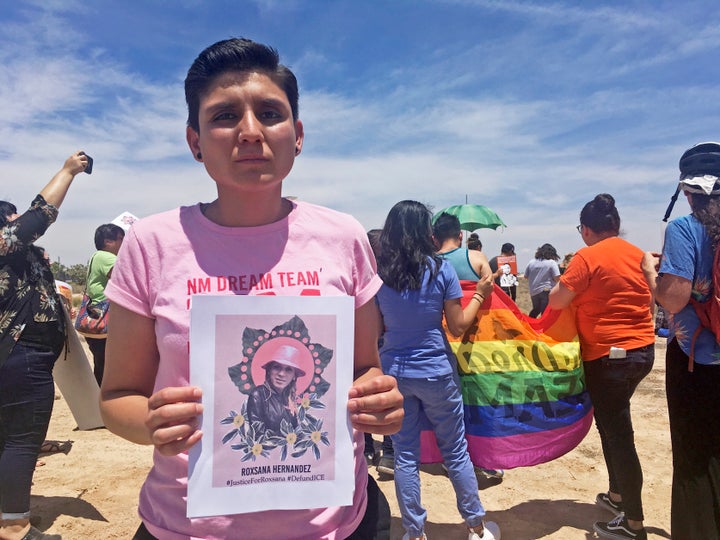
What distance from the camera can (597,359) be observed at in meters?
3.42

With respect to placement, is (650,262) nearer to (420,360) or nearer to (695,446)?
(695,446)

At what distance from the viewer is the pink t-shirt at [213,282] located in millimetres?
1165

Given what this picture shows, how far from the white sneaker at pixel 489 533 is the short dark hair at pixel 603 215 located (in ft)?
7.04

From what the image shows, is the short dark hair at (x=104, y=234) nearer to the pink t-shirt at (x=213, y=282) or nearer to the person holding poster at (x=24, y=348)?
the person holding poster at (x=24, y=348)

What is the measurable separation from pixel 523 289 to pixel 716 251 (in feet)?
86.4

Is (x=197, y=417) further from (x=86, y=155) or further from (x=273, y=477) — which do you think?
(x=86, y=155)

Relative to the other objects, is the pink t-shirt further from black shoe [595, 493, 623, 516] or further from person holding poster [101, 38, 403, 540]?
black shoe [595, 493, 623, 516]

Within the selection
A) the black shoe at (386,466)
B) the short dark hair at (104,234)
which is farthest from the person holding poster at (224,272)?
the short dark hair at (104,234)

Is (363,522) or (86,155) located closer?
(363,522)

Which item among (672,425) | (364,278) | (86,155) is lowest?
(672,425)

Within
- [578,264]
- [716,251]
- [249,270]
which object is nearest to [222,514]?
[249,270]

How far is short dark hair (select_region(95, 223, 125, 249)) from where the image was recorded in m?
5.18

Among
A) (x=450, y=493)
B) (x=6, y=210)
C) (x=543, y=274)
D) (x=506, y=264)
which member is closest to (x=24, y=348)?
(x=6, y=210)

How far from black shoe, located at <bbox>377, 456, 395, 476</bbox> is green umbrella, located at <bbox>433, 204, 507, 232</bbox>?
6415mm
